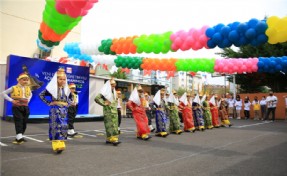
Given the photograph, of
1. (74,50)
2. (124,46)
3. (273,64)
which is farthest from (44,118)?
(273,64)

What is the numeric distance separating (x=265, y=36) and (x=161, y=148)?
3.95 m

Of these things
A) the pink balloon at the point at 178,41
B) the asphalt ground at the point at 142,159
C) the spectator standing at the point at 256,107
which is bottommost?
the asphalt ground at the point at 142,159

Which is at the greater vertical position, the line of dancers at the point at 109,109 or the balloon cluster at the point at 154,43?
the balloon cluster at the point at 154,43

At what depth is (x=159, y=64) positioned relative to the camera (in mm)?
13500

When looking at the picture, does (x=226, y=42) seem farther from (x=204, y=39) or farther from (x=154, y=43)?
(x=154, y=43)

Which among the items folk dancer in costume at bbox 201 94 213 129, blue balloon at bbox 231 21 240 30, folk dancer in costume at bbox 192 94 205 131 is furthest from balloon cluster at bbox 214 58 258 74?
blue balloon at bbox 231 21 240 30

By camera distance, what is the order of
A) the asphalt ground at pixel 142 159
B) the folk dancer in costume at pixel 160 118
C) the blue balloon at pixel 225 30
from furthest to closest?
the folk dancer in costume at pixel 160 118, the blue balloon at pixel 225 30, the asphalt ground at pixel 142 159

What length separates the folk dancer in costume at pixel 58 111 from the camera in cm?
551

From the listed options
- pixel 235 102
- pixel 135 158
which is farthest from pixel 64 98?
pixel 235 102

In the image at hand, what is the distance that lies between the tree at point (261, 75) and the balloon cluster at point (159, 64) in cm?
1175

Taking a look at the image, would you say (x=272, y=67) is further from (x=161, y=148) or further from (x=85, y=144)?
(x=85, y=144)

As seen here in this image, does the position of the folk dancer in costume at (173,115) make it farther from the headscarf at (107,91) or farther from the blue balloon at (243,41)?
the blue balloon at (243,41)

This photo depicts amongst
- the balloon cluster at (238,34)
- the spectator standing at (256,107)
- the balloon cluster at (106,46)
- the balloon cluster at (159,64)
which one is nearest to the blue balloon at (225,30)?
the balloon cluster at (238,34)

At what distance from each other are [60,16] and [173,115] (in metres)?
5.15
